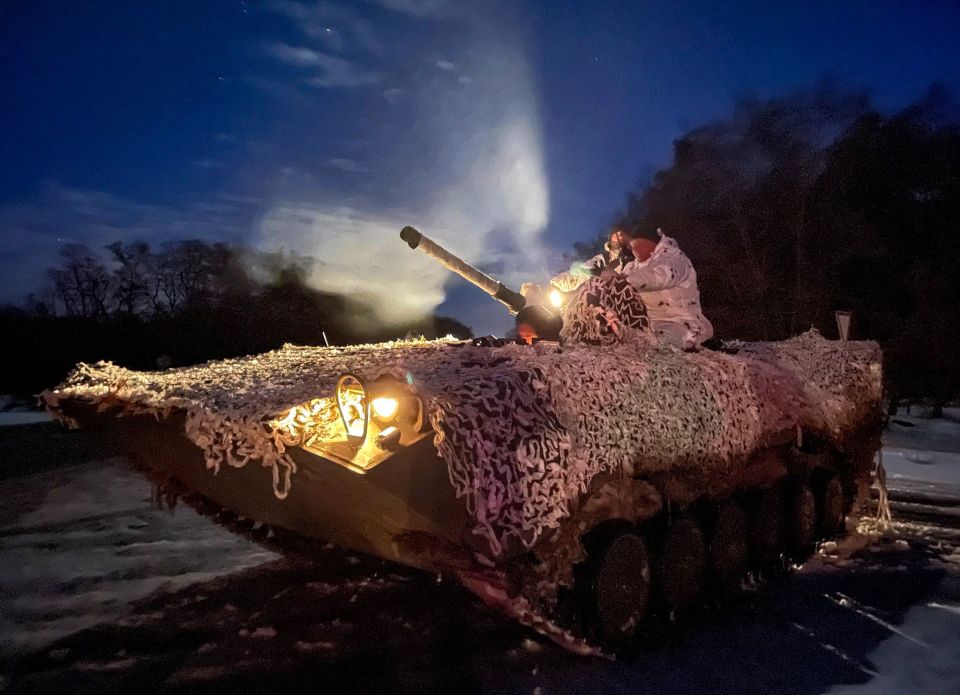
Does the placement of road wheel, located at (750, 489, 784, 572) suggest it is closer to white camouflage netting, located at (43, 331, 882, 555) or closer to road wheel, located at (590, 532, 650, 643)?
white camouflage netting, located at (43, 331, 882, 555)

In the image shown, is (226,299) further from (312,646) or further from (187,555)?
(312,646)

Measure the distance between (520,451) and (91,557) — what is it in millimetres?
4557

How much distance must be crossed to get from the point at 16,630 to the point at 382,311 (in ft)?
18.4

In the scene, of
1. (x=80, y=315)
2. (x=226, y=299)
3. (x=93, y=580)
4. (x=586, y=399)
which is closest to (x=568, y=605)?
(x=586, y=399)

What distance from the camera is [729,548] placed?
5.31 meters

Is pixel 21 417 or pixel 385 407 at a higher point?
pixel 21 417

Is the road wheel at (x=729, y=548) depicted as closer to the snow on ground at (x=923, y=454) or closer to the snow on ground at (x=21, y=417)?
the snow on ground at (x=923, y=454)

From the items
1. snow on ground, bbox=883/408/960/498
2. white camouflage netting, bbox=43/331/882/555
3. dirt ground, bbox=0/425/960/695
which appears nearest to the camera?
white camouflage netting, bbox=43/331/882/555

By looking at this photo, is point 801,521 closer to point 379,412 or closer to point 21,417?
point 379,412

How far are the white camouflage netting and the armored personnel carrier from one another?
0.04ft

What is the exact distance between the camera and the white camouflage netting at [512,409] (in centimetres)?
323

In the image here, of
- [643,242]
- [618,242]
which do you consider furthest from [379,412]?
[618,242]

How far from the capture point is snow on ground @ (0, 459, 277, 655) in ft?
15.9

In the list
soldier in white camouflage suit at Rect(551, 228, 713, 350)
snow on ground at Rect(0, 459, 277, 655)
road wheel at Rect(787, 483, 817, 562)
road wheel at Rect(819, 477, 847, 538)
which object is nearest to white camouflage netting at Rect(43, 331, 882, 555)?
soldier in white camouflage suit at Rect(551, 228, 713, 350)
